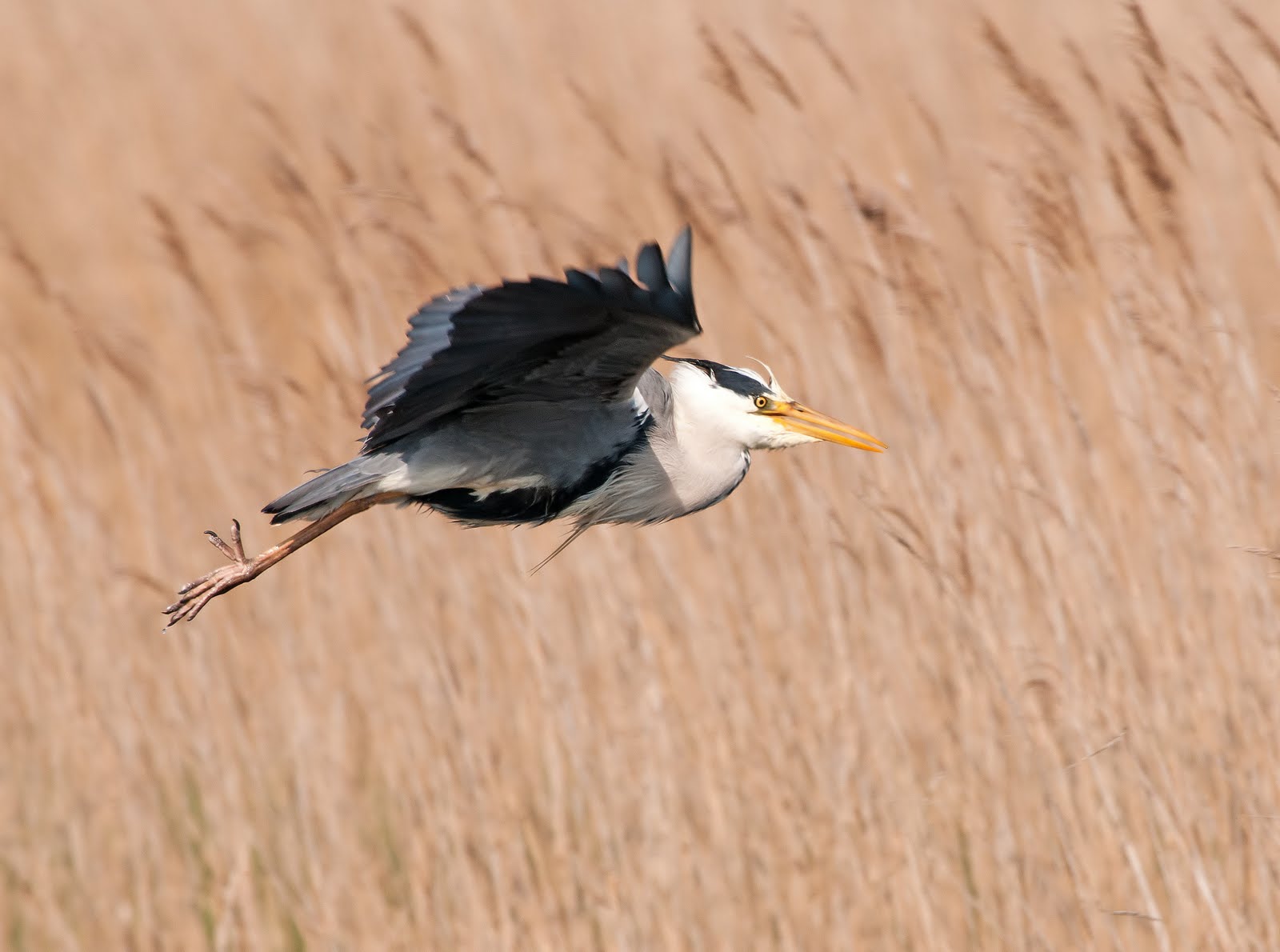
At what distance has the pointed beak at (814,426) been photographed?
3.43m

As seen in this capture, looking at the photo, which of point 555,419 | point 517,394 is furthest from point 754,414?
point 517,394

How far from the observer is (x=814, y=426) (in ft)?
11.3

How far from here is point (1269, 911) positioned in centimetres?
290

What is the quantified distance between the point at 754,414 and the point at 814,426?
0.42ft

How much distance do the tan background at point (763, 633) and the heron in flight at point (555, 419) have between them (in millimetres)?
256

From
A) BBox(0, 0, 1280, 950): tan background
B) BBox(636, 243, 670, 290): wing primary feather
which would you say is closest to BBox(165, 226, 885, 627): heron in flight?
BBox(636, 243, 670, 290): wing primary feather

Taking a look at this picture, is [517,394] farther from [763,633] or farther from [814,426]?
[763,633]

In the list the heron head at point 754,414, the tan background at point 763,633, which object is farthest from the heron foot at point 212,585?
the heron head at point 754,414

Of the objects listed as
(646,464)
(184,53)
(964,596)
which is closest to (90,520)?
(646,464)

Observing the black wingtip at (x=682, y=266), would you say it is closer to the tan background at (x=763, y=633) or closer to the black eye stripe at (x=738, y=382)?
the tan background at (x=763, y=633)

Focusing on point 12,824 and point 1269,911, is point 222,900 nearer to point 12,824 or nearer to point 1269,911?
point 12,824

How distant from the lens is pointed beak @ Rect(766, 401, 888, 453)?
343cm

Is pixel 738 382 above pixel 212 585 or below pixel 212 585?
below

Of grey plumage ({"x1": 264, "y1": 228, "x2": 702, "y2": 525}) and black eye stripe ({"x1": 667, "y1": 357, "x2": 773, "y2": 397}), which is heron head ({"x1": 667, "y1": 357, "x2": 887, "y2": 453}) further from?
grey plumage ({"x1": 264, "y1": 228, "x2": 702, "y2": 525})
